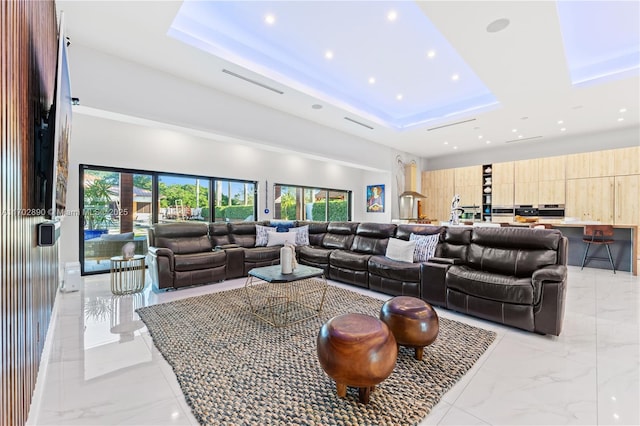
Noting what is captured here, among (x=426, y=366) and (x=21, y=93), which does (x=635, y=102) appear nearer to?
(x=426, y=366)

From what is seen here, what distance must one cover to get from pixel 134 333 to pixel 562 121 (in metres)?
8.73

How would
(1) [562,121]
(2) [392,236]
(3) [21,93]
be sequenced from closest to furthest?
(3) [21,93], (2) [392,236], (1) [562,121]

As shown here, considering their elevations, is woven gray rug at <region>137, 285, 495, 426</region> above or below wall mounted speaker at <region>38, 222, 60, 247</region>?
below

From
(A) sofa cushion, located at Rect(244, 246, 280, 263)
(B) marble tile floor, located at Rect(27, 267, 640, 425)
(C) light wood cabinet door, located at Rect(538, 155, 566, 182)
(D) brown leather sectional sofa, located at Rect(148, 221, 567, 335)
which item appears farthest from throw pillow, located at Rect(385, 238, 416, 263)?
(C) light wood cabinet door, located at Rect(538, 155, 566, 182)

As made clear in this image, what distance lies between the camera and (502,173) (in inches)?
337

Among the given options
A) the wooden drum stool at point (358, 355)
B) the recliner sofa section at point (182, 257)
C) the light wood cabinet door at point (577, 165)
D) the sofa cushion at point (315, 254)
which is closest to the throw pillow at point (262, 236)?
the sofa cushion at point (315, 254)

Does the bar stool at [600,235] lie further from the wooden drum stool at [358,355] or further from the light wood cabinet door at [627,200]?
the wooden drum stool at [358,355]

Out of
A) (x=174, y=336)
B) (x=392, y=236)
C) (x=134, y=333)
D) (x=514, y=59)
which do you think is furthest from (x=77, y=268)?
(x=514, y=59)

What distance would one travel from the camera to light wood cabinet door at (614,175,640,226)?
646 centimetres

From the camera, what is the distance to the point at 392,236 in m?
4.49

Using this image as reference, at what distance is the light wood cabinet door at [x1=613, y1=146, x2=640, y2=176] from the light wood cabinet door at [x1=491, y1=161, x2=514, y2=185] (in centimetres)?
216

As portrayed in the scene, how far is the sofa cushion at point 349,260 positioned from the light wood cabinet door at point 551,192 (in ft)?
21.2

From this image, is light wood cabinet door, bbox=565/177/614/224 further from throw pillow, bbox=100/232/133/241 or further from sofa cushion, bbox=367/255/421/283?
throw pillow, bbox=100/232/133/241

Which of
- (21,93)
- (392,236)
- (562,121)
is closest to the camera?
(21,93)
